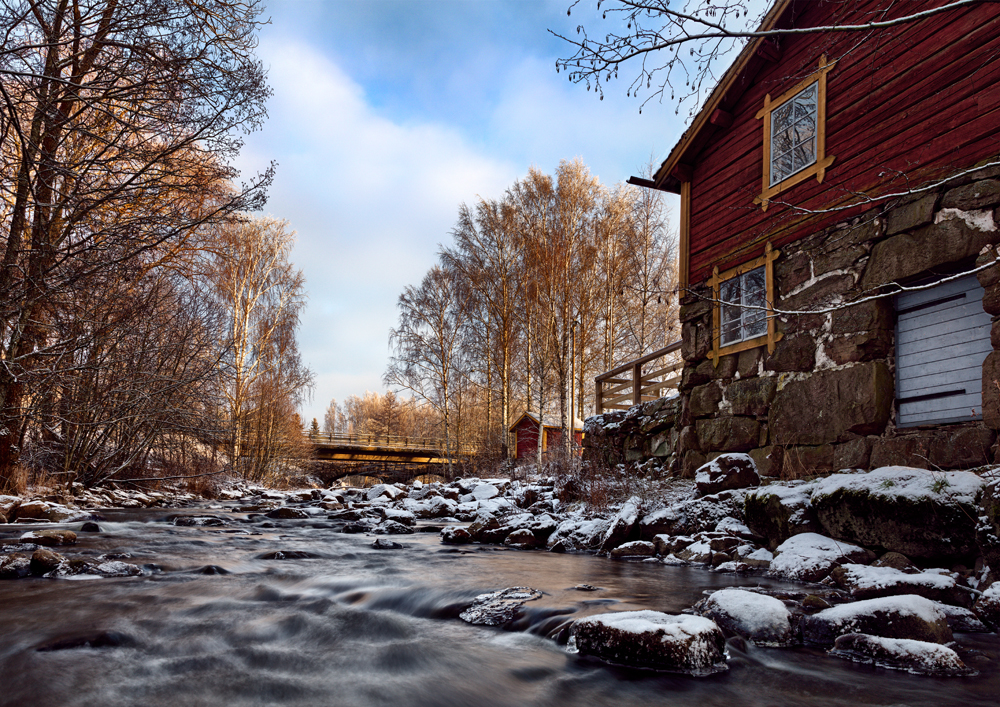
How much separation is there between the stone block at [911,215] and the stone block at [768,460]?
304cm

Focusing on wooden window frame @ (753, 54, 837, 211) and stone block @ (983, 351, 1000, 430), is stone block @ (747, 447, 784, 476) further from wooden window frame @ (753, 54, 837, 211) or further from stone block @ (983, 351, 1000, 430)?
wooden window frame @ (753, 54, 837, 211)

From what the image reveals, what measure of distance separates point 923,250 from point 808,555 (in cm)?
344

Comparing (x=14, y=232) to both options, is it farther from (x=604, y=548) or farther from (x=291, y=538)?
(x=604, y=548)

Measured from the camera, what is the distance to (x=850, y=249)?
7199 mm

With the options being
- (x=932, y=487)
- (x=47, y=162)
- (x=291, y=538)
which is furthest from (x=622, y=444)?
(x=47, y=162)

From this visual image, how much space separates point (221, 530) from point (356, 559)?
3182 mm

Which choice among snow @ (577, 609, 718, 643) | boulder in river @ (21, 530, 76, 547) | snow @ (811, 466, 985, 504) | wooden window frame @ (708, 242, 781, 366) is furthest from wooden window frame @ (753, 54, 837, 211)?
boulder in river @ (21, 530, 76, 547)

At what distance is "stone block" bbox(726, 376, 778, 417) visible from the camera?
8.21m

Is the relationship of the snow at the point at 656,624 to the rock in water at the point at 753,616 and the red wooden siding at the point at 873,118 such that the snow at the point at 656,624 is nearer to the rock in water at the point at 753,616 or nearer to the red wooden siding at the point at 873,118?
the rock in water at the point at 753,616

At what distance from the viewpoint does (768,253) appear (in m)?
8.62

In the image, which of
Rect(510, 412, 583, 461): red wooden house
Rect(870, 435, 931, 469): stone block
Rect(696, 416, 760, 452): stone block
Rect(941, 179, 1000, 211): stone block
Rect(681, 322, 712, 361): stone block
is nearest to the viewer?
Rect(941, 179, 1000, 211): stone block

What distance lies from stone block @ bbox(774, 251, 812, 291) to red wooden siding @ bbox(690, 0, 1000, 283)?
31cm

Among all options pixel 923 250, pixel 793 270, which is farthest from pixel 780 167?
pixel 923 250

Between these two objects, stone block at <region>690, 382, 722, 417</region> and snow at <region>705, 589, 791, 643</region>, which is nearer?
snow at <region>705, 589, 791, 643</region>
